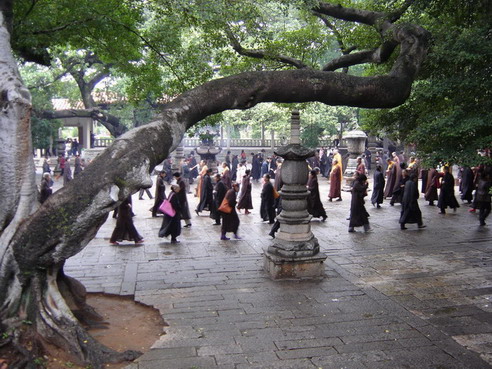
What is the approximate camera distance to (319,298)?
7898 mm

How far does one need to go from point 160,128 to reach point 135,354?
2684mm

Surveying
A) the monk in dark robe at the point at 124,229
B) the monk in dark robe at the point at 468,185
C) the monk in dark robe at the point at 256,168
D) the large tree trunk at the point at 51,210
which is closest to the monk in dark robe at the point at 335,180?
the monk in dark robe at the point at 468,185

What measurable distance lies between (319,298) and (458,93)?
4.11 meters

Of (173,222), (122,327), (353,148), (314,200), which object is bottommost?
(122,327)

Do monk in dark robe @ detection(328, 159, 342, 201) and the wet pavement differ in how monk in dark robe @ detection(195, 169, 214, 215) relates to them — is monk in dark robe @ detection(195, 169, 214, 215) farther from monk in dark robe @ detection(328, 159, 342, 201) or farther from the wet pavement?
monk in dark robe @ detection(328, 159, 342, 201)

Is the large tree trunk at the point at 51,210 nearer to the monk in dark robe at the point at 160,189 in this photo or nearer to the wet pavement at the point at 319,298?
the wet pavement at the point at 319,298

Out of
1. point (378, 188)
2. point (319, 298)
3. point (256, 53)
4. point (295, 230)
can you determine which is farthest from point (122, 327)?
point (378, 188)

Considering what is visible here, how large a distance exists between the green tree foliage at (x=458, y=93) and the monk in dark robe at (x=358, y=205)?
3459 mm

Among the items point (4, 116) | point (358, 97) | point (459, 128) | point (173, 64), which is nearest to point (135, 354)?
point (4, 116)

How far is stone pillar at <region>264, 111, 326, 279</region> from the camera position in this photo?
8.94 metres

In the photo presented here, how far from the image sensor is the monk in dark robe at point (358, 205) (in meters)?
12.6

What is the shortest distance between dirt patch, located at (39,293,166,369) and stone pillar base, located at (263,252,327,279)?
2.43 m

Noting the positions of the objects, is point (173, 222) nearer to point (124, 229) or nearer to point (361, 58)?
point (124, 229)

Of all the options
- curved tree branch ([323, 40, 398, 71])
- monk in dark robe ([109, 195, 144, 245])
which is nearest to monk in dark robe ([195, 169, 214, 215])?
monk in dark robe ([109, 195, 144, 245])
